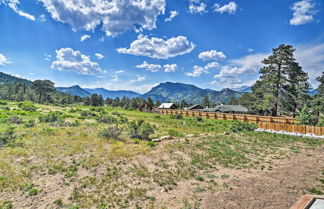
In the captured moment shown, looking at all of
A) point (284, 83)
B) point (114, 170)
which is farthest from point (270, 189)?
point (284, 83)

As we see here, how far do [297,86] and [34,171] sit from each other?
129 feet

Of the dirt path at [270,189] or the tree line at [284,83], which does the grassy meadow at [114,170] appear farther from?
the tree line at [284,83]

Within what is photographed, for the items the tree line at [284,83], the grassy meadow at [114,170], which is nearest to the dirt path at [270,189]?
the grassy meadow at [114,170]

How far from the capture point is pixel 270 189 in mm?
5707

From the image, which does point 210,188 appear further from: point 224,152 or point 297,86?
point 297,86

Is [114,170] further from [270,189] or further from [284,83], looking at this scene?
[284,83]

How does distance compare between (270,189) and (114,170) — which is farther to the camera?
(114,170)

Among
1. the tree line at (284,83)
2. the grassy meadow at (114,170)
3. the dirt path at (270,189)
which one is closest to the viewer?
the dirt path at (270,189)

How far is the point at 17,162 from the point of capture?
7906 millimetres

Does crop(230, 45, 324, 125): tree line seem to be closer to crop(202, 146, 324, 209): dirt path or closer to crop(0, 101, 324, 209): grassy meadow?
crop(0, 101, 324, 209): grassy meadow

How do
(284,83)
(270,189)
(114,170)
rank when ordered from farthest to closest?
1. (284,83)
2. (114,170)
3. (270,189)

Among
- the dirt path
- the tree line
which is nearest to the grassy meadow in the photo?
the dirt path

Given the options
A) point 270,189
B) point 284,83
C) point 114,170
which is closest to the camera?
point 270,189

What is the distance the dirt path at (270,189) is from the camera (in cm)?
485
